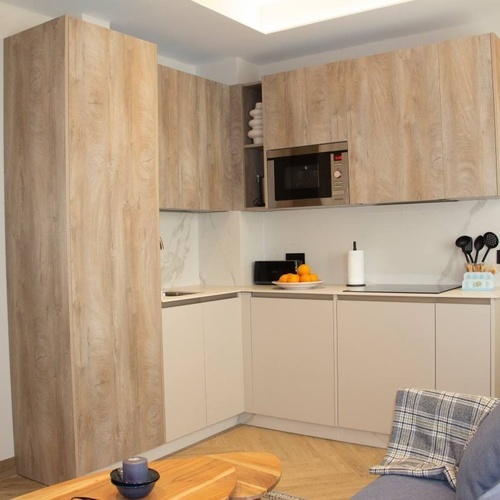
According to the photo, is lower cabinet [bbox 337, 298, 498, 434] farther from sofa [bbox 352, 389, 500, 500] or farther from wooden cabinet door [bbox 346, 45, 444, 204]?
sofa [bbox 352, 389, 500, 500]

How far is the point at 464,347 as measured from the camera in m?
3.43

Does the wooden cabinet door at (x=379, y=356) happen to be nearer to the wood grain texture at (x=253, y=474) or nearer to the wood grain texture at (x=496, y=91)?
the wood grain texture at (x=496, y=91)

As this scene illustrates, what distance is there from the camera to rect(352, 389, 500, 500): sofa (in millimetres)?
1855

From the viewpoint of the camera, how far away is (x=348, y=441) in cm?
387

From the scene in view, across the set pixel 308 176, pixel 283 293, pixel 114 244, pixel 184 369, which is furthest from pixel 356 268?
pixel 114 244

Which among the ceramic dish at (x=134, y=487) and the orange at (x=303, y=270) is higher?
the orange at (x=303, y=270)

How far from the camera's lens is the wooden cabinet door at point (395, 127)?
12.2 ft

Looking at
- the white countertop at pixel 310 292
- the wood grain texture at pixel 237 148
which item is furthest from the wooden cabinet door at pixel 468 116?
the wood grain texture at pixel 237 148

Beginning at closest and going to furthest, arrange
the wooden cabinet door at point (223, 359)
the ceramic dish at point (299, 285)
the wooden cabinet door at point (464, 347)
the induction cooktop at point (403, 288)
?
the wooden cabinet door at point (464, 347) < the induction cooktop at point (403, 288) < the wooden cabinet door at point (223, 359) < the ceramic dish at point (299, 285)

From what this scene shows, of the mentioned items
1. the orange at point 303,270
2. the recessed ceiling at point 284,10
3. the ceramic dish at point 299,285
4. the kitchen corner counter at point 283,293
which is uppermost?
the recessed ceiling at point 284,10

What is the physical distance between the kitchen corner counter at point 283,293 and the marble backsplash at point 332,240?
20 centimetres

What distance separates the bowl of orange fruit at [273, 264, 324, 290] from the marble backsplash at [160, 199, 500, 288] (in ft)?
1.10

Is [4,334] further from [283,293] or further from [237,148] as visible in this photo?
[237,148]

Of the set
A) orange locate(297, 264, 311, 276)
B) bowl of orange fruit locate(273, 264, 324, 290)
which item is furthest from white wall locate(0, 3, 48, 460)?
orange locate(297, 264, 311, 276)
